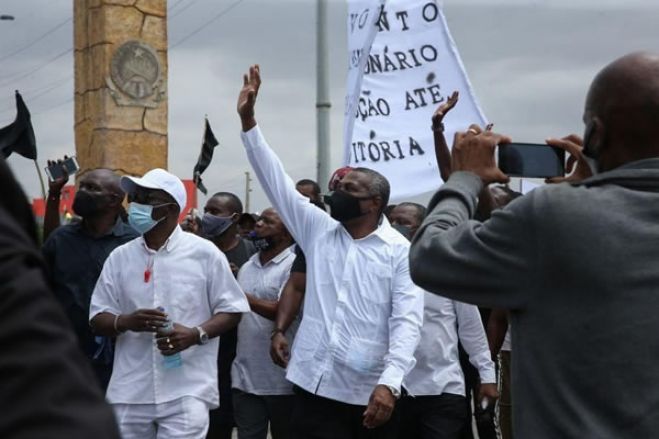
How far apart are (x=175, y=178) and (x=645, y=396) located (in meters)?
4.47

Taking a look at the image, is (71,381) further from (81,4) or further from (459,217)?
(81,4)

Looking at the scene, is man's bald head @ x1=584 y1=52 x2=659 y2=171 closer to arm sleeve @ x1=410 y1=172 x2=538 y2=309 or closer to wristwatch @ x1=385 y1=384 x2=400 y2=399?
arm sleeve @ x1=410 y1=172 x2=538 y2=309

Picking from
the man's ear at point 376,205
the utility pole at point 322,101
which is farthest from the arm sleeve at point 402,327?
the utility pole at point 322,101

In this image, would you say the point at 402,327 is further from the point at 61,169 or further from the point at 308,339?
the point at 61,169

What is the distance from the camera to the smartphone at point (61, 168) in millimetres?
7711

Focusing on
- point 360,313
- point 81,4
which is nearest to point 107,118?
point 81,4

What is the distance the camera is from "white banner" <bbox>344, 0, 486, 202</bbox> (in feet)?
29.9

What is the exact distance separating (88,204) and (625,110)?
4.79 m

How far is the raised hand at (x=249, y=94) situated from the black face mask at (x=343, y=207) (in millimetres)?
666

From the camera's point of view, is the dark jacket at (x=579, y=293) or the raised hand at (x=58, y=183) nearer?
the dark jacket at (x=579, y=293)

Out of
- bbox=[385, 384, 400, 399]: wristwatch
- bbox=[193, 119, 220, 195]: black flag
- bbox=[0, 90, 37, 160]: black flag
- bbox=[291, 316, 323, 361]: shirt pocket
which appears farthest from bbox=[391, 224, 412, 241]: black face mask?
bbox=[193, 119, 220, 195]: black flag

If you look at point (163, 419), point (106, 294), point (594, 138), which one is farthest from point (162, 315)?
point (594, 138)

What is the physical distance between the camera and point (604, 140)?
8.94 ft

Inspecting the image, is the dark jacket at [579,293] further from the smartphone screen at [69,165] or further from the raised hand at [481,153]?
the smartphone screen at [69,165]
